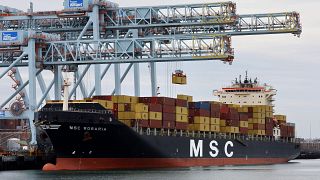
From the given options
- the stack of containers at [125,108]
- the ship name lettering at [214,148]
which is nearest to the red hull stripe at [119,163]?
the ship name lettering at [214,148]

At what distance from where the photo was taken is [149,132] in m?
69.5

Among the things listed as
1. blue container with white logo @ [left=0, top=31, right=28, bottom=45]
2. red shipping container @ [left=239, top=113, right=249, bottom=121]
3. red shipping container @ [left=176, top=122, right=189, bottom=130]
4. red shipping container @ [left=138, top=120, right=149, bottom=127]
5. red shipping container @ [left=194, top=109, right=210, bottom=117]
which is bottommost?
red shipping container @ [left=176, top=122, right=189, bottom=130]

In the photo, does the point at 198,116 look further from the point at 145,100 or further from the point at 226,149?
the point at 145,100

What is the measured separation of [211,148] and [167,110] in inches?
353

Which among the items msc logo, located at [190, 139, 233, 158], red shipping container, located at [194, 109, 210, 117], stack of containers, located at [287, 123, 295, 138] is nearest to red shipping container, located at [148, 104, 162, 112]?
msc logo, located at [190, 139, 233, 158]

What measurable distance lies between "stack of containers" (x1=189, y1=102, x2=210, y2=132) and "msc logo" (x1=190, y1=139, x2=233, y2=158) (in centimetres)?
120

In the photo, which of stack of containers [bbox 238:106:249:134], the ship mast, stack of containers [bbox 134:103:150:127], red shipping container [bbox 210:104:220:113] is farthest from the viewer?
stack of containers [bbox 238:106:249:134]

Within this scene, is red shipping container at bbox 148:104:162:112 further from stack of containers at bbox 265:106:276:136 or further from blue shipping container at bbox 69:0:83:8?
stack of containers at bbox 265:106:276:136

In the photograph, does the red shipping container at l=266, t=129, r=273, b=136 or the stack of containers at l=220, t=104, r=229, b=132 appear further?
the red shipping container at l=266, t=129, r=273, b=136

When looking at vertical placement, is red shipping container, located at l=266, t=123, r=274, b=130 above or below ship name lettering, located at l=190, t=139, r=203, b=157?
above

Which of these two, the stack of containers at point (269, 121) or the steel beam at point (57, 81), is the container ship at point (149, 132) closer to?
the stack of containers at point (269, 121)

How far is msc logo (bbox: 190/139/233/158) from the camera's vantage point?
75.4 meters

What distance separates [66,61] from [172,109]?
29.7ft

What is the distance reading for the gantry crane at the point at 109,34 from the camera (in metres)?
70.9
